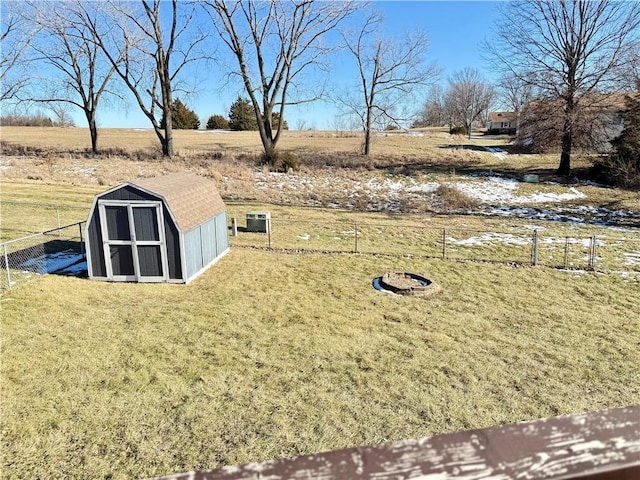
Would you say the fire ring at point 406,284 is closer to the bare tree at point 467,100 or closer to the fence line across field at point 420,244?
the fence line across field at point 420,244

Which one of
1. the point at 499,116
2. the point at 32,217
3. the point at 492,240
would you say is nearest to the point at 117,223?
the point at 32,217

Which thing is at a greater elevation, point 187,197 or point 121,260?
point 187,197

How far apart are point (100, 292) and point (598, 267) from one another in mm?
14549

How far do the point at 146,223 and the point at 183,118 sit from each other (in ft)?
185

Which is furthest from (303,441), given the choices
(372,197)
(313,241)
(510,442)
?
(372,197)

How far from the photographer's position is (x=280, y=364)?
779cm

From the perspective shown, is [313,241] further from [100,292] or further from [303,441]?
[303,441]

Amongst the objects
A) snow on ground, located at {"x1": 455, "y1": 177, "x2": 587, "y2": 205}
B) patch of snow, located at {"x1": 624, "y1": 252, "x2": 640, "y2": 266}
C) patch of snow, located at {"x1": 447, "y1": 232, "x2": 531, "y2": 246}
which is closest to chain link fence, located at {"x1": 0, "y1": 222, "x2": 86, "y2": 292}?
patch of snow, located at {"x1": 447, "y1": 232, "x2": 531, "y2": 246}

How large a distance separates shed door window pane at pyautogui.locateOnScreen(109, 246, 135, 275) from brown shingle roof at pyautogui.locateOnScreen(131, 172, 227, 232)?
1.70 meters

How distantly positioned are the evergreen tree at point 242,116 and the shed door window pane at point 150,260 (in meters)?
49.8

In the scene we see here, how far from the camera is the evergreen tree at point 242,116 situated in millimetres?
59909

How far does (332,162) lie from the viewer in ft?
104

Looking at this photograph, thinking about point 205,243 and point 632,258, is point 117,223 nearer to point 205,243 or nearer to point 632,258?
point 205,243

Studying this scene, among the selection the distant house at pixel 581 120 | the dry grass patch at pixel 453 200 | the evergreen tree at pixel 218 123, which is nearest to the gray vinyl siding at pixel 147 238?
the dry grass patch at pixel 453 200
